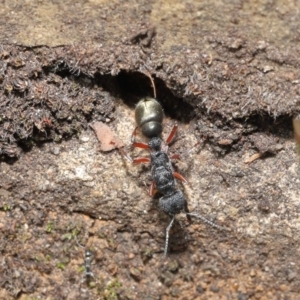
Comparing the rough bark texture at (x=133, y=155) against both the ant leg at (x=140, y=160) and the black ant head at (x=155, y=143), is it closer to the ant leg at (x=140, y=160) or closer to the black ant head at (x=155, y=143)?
the ant leg at (x=140, y=160)

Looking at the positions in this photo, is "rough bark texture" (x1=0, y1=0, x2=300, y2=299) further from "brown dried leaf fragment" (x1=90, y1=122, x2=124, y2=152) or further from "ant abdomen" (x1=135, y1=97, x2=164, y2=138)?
"ant abdomen" (x1=135, y1=97, x2=164, y2=138)

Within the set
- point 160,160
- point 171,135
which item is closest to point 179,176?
point 160,160

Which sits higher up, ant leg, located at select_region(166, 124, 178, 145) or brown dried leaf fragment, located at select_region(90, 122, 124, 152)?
ant leg, located at select_region(166, 124, 178, 145)

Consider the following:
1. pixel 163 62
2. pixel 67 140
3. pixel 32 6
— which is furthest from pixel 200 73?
pixel 32 6

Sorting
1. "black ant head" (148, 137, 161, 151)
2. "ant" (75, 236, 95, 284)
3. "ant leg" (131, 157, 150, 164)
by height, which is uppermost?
"black ant head" (148, 137, 161, 151)

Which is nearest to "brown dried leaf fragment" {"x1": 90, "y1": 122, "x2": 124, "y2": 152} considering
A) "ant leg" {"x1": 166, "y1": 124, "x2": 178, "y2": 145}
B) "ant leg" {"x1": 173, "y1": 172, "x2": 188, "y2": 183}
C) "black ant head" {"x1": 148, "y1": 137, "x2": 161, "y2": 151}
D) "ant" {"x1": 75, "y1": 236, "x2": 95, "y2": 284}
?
"black ant head" {"x1": 148, "y1": 137, "x2": 161, "y2": 151}

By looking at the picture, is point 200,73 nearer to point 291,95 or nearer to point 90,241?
point 291,95

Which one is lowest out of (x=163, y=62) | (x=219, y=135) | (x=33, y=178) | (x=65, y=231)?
(x=65, y=231)
